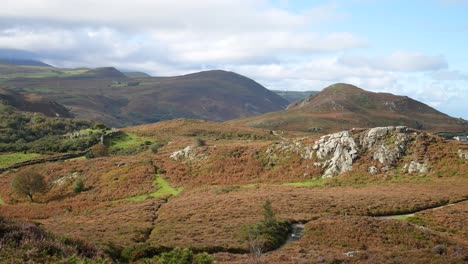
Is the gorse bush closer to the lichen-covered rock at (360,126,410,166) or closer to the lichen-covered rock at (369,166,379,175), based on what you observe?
the lichen-covered rock at (369,166,379,175)

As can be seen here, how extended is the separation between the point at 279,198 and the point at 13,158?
212 ft

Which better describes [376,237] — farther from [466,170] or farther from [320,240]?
[466,170]

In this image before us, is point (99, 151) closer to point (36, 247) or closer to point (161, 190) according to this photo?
point (161, 190)

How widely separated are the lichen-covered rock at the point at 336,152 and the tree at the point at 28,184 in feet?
136

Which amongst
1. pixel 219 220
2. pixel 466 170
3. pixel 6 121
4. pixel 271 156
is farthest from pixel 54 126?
pixel 466 170

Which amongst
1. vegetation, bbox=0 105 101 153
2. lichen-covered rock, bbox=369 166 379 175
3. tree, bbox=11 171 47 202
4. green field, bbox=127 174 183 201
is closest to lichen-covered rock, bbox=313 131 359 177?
lichen-covered rock, bbox=369 166 379 175

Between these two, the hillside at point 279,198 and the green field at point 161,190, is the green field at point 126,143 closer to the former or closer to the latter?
the hillside at point 279,198

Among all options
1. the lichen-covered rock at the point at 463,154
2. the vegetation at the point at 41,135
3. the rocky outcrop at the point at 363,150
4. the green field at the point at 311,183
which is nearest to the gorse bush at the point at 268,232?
the green field at the point at 311,183

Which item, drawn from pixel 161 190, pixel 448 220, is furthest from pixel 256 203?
pixel 161 190

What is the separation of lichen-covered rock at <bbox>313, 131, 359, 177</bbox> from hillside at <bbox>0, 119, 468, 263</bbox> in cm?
15

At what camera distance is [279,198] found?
43844mm

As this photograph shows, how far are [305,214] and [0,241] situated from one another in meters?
27.4

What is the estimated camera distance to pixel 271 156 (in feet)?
203

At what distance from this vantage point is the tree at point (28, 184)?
55.3m
